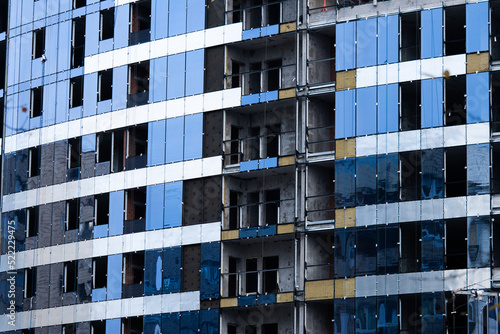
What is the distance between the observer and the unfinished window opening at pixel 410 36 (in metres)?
63.2

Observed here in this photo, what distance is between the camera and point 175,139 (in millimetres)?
70375

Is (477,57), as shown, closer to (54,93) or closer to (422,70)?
(422,70)

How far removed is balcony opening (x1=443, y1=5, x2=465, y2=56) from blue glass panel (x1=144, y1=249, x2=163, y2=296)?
60.2ft

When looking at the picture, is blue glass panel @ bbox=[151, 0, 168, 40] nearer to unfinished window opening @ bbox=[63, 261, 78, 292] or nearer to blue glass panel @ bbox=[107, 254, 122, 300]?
blue glass panel @ bbox=[107, 254, 122, 300]

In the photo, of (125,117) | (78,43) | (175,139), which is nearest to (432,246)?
(175,139)

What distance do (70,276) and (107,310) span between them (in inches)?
151

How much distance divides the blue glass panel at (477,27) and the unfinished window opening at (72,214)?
80.1 feet

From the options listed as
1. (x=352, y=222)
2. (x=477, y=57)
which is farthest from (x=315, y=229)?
(x=477, y=57)

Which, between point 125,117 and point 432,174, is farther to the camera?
point 125,117

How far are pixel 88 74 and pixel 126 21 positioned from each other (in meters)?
3.75

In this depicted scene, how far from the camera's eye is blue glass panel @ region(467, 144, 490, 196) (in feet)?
197

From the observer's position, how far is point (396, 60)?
208 ft

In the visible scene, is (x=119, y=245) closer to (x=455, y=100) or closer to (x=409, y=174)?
(x=409, y=174)

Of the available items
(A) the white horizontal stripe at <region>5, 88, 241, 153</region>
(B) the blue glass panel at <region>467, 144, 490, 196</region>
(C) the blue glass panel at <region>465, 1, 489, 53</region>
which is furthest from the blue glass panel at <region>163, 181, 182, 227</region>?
(C) the blue glass panel at <region>465, 1, 489, 53</region>
